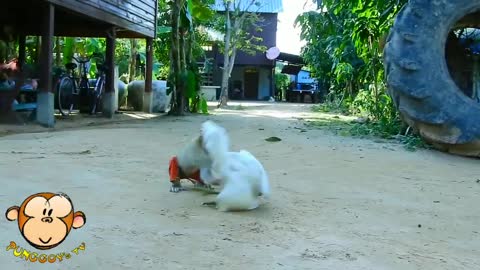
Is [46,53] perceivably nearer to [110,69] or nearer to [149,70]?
[110,69]

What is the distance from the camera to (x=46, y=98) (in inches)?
321

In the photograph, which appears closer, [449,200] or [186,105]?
[449,200]

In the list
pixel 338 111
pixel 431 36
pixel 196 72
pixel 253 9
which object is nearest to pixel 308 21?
pixel 196 72

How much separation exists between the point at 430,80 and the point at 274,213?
11.7ft

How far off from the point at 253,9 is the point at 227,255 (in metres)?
30.8

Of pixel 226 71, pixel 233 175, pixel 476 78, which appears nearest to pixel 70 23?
pixel 476 78

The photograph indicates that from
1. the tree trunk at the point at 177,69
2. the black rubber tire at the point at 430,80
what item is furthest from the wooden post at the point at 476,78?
the tree trunk at the point at 177,69

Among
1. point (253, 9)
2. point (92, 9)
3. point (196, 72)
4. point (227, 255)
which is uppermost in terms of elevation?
point (253, 9)

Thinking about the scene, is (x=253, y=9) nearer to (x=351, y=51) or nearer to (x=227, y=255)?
(x=351, y=51)

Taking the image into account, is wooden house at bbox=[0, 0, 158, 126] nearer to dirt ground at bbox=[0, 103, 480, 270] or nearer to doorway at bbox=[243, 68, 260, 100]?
dirt ground at bbox=[0, 103, 480, 270]

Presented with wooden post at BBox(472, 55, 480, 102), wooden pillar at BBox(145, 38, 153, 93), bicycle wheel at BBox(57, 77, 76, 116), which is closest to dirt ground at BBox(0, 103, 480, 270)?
wooden post at BBox(472, 55, 480, 102)

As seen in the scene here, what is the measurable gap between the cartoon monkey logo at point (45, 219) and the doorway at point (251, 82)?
32724 mm

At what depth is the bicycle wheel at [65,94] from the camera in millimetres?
10555

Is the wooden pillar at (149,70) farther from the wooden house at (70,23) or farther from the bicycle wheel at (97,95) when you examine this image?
the bicycle wheel at (97,95)
